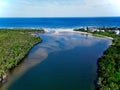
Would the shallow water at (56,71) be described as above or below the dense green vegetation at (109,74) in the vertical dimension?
below

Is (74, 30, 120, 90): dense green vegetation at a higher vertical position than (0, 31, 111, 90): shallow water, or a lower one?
higher

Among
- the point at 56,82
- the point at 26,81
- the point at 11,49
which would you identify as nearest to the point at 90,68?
the point at 56,82

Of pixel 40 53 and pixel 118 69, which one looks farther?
pixel 40 53

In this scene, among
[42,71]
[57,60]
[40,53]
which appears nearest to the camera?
[42,71]

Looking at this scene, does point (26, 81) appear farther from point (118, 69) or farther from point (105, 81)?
point (118, 69)

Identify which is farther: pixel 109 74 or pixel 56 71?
pixel 56 71

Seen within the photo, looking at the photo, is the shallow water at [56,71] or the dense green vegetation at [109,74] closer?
the dense green vegetation at [109,74]

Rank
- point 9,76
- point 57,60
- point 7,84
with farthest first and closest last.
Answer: point 57,60, point 9,76, point 7,84

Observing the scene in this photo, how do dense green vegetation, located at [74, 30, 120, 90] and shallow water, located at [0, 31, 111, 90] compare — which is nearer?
dense green vegetation, located at [74, 30, 120, 90]

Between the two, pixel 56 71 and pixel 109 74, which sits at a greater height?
pixel 109 74

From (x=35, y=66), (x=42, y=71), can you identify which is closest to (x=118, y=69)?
(x=42, y=71)
